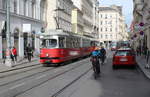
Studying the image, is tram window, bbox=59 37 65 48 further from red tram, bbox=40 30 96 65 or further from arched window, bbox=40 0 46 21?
arched window, bbox=40 0 46 21

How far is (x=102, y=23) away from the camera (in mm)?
142875

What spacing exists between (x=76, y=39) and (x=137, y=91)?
21456mm

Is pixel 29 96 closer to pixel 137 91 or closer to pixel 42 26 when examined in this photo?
pixel 137 91

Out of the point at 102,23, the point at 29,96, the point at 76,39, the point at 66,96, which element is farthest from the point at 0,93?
the point at 102,23

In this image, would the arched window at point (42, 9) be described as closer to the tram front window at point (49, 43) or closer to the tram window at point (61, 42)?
the tram window at point (61, 42)

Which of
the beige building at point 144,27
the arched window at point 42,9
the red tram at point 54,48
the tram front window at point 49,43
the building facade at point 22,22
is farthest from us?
the arched window at point 42,9

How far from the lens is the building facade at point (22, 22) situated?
34250 mm

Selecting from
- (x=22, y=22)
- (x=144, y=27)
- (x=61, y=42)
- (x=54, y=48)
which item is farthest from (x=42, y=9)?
(x=54, y=48)

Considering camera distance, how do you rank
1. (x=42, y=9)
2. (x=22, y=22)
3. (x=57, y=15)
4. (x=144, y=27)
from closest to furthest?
1. (x=22, y=22)
2. (x=144, y=27)
3. (x=42, y=9)
4. (x=57, y=15)

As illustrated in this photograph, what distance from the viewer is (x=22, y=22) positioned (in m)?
39.4

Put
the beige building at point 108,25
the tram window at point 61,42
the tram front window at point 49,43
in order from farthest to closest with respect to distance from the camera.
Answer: the beige building at point 108,25 < the tram window at point 61,42 < the tram front window at point 49,43

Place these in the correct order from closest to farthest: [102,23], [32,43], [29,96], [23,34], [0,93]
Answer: [29,96] → [0,93] → [23,34] → [32,43] → [102,23]

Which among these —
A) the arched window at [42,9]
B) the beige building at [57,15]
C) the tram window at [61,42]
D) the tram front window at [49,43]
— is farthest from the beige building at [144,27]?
the arched window at [42,9]

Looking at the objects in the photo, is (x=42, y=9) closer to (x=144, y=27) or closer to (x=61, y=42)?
(x=144, y=27)
